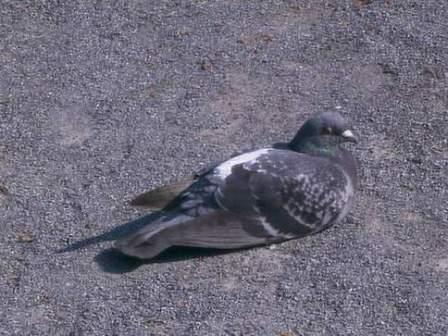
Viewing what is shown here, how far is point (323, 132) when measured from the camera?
23.6 feet

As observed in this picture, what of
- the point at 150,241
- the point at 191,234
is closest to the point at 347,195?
the point at 191,234

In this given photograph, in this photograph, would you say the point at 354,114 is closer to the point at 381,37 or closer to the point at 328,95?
the point at 328,95

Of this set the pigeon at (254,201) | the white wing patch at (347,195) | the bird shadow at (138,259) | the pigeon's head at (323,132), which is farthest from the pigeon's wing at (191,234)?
the pigeon's head at (323,132)

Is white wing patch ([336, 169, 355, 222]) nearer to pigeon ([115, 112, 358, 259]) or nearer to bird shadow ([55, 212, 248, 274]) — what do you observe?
pigeon ([115, 112, 358, 259])

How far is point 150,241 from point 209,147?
142 centimetres

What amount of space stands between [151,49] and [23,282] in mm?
2993

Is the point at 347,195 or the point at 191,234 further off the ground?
the point at 347,195

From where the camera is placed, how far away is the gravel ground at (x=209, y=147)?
257 inches

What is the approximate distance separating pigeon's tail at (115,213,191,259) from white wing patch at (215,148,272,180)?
342 millimetres

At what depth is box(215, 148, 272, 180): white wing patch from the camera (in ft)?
22.6

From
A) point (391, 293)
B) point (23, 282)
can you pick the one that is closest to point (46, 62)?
point (23, 282)

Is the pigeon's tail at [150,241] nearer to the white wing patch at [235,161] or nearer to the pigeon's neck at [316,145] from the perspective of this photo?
the white wing patch at [235,161]

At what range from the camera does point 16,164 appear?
7.98 meters

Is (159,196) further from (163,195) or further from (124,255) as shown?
(124,255)
